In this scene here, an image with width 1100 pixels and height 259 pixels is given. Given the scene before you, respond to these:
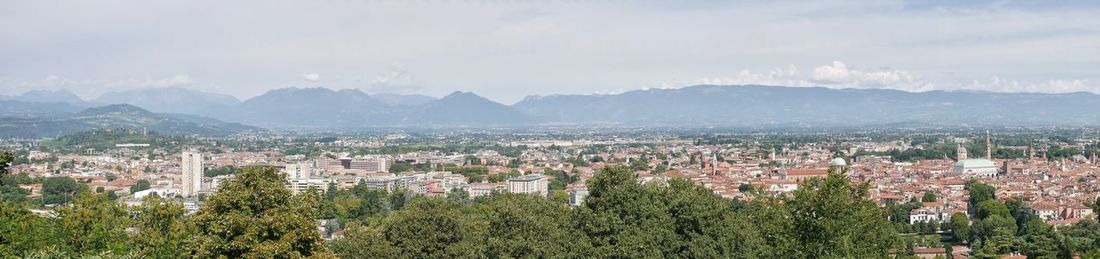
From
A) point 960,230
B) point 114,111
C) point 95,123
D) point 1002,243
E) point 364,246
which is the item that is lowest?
point 960,230

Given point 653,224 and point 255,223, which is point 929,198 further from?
point 255,223

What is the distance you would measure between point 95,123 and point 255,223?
170633 millimetres

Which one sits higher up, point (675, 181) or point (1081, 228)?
point (675, 181)

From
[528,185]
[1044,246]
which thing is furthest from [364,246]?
[528,185]

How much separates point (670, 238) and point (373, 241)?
4.22 meters

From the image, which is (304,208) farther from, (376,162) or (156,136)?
(156,136)

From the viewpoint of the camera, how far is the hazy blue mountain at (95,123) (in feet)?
463

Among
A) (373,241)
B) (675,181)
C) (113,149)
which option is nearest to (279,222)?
(373,241)

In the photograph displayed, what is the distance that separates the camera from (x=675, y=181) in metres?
16.6

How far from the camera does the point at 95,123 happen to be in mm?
165500

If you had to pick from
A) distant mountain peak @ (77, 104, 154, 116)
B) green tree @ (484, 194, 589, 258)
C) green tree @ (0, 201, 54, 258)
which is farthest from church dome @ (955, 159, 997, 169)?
distant mountain peak @ (77, 104, 154, 116)

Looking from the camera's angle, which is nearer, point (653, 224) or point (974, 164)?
point (653, 224)

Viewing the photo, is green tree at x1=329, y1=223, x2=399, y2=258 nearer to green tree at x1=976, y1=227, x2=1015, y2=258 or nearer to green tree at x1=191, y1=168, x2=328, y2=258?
green tree at x1=191, y1=168, x2=328, y2=258

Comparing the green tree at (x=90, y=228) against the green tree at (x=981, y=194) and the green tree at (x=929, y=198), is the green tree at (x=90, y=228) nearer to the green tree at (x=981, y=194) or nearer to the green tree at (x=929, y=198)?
the green tree at (x=981, y=194)
